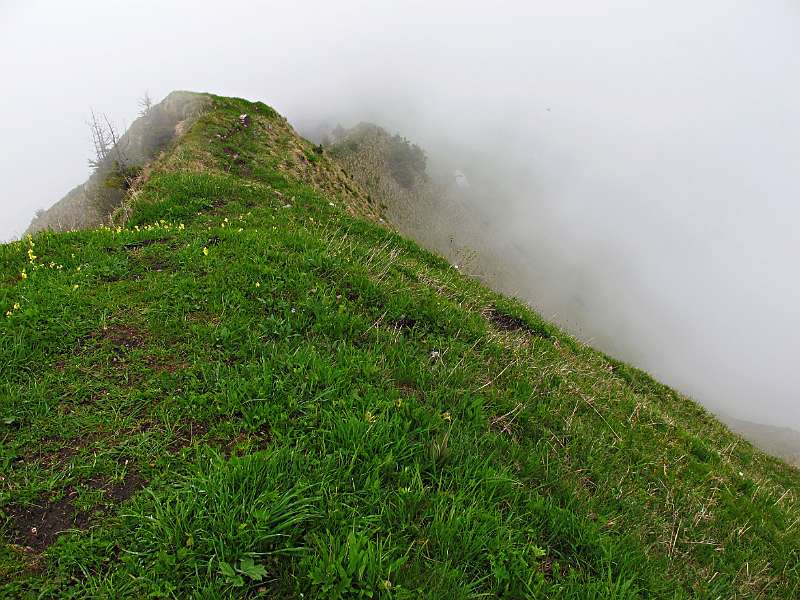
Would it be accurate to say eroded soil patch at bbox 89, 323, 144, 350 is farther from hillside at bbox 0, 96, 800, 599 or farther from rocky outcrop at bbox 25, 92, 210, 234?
rocky outcrop at bbox 25, 92, 210, 234

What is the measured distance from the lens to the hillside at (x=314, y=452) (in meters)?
2.71

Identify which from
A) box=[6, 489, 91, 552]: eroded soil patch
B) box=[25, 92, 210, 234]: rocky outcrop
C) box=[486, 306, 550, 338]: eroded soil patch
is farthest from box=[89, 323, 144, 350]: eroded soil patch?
box=[25, 92, 210, 234]: rocky outcrop

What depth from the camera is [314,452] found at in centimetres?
346

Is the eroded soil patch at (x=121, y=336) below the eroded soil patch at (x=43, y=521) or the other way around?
the other way around

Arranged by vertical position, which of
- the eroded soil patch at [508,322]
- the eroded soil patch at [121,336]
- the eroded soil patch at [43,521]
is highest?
the eroded soil patch at [508,322]

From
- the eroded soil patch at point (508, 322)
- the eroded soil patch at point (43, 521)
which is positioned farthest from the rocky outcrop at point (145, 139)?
the eroded soil patch at point (43, 521)

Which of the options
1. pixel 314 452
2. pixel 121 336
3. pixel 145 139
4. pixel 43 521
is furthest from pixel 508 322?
pixel 145 139

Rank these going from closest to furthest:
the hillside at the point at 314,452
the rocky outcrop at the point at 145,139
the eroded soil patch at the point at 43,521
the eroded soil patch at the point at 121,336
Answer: the hillside at the point at 314,452 → the eroded soil patch at the point at 43,521 → the eroded soil patch at the point at 121,336 → the rocky outcrop at the point at 145,139

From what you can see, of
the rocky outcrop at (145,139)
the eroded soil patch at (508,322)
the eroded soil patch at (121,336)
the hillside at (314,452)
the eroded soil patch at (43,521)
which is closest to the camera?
the hillside at (314,452)

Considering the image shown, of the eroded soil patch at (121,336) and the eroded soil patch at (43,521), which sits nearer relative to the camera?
the eroded soil patch at (43,521)

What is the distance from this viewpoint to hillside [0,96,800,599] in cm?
271

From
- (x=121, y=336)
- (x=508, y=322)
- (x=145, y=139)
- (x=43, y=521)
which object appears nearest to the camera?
(x=43, y=521)

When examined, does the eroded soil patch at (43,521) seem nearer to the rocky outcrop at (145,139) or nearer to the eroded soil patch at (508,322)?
the eroded soil patch at (508,322)

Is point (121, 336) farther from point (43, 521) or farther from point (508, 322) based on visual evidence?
point (508, 322)
